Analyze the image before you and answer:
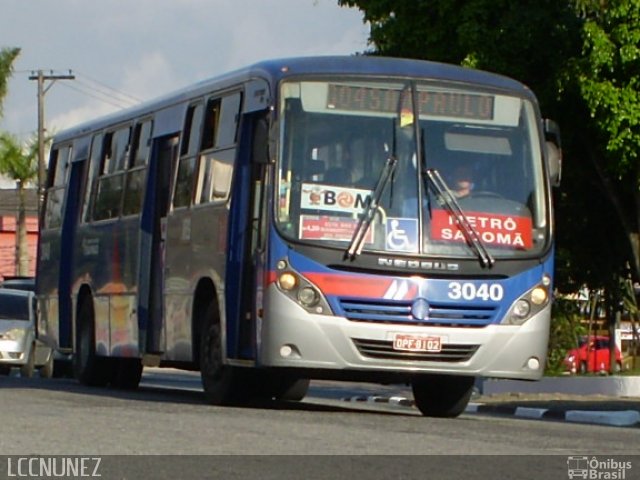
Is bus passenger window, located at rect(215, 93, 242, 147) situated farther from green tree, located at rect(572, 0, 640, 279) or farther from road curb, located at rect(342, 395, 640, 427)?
green tree, located at rect(572, 0, 640, 279)

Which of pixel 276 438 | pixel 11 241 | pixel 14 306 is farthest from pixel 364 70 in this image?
pixel 11 241

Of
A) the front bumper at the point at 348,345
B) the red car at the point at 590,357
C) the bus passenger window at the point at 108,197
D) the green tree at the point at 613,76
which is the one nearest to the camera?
the front bumper at the point at 348,345

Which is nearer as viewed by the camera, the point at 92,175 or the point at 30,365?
the point at 92,175

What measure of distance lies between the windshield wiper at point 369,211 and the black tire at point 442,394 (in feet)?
6.85

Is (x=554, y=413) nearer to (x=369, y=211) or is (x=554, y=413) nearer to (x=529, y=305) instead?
(x=529, y=305)

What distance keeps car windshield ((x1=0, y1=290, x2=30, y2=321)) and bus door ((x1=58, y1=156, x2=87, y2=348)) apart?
27.8 ft

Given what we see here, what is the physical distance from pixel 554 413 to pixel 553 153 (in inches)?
255

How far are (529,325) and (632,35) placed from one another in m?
13.1

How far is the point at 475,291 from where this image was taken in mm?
16734

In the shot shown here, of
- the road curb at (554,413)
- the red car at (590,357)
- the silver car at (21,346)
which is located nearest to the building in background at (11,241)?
the red car at (590,357)

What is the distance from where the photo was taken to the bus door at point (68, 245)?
2427 centimetres

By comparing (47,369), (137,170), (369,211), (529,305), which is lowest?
(47,369)

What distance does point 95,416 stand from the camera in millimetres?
15094

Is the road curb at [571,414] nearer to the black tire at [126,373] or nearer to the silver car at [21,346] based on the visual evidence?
A: the black tire at [126,373]
